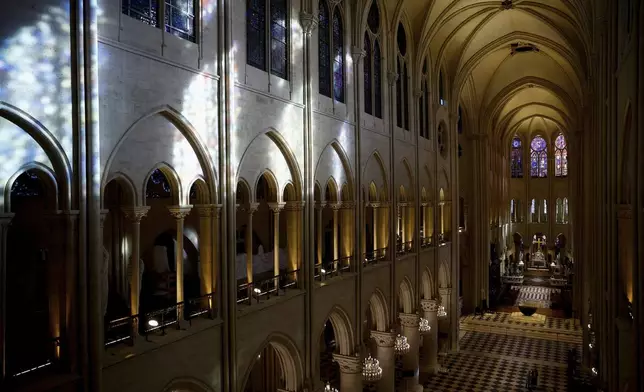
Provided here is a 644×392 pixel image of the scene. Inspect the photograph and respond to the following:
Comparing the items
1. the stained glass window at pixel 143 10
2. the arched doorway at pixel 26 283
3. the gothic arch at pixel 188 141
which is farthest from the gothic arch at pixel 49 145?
the stained glass window at pixel 143 10

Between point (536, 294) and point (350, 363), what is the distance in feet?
105

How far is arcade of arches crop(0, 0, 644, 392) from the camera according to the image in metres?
7.83

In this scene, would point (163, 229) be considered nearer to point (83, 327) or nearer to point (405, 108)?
point (83, 327)

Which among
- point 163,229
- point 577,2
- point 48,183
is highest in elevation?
point 577,2

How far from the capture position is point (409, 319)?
2231cm

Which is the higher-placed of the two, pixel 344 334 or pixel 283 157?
pixel 283 157

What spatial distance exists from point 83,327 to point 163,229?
835cm

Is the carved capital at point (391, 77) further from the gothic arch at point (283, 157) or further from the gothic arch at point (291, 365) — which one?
the gothic arch at point (291, 365)

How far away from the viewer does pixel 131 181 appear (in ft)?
29.7

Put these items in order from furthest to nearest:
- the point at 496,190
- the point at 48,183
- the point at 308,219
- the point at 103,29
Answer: the point at 496,190, the point at 308,219, the point at 103,29, the point at 48,183

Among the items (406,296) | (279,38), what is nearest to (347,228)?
(406,296)

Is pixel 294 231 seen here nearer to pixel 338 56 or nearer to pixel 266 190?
pixel 266 190

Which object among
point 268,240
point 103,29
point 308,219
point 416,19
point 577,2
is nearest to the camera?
point 103,29

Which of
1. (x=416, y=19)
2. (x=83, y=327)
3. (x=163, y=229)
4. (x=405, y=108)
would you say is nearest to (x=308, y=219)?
(x=163, y=229)
